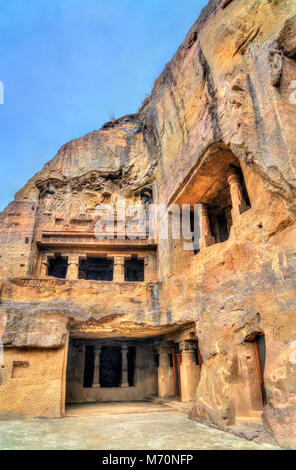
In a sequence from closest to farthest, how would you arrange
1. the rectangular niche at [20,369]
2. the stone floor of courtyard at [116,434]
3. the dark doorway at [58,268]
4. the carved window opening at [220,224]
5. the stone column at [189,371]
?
the stone floor of courtyard at [116,434]
the rectangular niche at [20,369]
the stone column at [189,371]
the carved window opening at [220,224]
the dark doorway at [58,268]

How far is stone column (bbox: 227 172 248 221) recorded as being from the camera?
8.92 metres

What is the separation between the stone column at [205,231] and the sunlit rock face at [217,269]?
109mm

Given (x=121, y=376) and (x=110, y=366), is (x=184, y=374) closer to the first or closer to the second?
(x=121, y=376)

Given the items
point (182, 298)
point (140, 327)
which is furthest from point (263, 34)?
point (140, 327)

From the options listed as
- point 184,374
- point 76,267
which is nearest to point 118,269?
point 76,267

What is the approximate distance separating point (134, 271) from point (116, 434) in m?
12.1

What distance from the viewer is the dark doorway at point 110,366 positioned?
16.8 meters

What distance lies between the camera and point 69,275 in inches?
596

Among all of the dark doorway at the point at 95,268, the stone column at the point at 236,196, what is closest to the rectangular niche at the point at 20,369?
the stone column at the point at 236,196

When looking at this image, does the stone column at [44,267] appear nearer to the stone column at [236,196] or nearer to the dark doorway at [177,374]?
the dark doorway at [177,374]

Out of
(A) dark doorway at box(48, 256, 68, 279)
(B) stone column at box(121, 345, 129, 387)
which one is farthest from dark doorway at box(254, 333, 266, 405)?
(A) dark doorway at box(48, 256, 68, 279)

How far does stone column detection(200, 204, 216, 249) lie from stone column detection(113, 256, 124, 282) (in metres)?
5.90

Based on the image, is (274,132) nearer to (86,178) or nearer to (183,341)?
(183,341)

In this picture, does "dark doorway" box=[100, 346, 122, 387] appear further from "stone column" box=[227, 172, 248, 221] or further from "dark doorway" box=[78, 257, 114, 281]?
"stone column" box=[227, 172, 248, 221]
